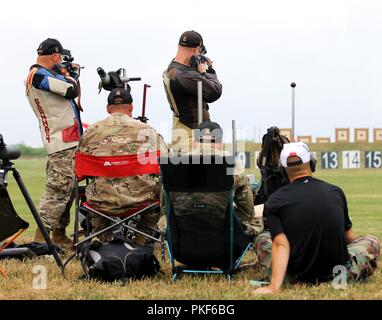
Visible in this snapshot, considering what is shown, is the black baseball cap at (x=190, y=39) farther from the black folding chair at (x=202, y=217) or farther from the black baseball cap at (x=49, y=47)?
the black folding chair at (x=202, y=217)

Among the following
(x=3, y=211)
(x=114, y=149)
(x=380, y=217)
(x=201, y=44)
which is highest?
(x=201, y=44)

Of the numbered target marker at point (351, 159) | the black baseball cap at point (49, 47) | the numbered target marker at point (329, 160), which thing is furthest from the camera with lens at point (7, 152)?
the numbered target marker at point (351, 159)

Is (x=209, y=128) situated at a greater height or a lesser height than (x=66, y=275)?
greater

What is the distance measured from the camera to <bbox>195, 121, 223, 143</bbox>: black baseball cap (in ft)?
22.9

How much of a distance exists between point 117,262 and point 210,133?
1.28m

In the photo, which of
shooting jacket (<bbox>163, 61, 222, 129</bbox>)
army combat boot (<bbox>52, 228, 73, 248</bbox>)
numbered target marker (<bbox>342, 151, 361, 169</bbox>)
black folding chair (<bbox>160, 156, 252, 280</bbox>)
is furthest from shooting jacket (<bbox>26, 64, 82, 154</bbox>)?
numbered target marker (<bbox>342, 151, 361, 169</bbox>)

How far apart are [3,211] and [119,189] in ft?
3.30

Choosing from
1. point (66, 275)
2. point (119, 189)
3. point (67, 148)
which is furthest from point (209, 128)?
point (67, 148)

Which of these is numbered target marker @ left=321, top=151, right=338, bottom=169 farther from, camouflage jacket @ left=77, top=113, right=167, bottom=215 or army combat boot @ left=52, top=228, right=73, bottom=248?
camouflage jacket @ left=77, top=113, right=167, bottom=215

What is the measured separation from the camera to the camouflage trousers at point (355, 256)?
6.63 meters

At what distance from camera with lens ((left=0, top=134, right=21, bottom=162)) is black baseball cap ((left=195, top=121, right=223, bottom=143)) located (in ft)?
4.87

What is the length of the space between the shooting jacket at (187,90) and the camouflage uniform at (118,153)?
1153mm

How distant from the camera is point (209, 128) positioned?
711cm
